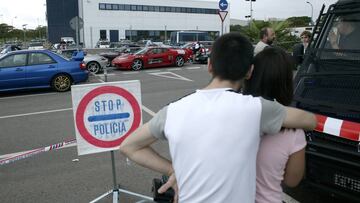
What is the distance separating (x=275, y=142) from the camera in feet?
6.15

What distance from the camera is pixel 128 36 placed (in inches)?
3322

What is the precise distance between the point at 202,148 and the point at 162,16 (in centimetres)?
8926

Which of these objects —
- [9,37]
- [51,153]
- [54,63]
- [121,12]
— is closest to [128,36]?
[121,12]

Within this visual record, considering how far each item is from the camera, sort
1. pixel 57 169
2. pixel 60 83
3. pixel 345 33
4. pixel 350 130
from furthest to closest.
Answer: pixel 60 83, pixel 57 169, pixel 345 33, pixel 350 130

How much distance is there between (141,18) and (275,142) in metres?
86.5

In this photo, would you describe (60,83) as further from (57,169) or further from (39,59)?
(57,169)

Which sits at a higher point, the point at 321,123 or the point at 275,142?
the point at 275,142

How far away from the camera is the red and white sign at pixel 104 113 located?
13.0ft

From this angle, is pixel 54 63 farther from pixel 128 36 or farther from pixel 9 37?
pixel 9 37

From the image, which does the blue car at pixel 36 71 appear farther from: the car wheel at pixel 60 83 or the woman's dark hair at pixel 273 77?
the woman's dark hair at pixel 273 77

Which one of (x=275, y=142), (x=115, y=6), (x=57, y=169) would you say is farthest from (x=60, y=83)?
(x=115, y=6)

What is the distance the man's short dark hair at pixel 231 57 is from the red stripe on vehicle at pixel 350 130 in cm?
210

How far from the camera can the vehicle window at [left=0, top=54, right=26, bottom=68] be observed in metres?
12.7

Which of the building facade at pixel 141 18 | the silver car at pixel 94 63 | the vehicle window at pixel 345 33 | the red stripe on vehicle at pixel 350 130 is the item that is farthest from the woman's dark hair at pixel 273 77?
the building facade at pixel 141 18
